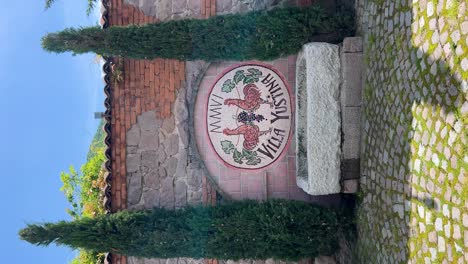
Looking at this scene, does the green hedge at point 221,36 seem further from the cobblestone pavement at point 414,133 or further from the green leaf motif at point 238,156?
the green leaf motif at point 238,156

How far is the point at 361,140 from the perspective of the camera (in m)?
6.96

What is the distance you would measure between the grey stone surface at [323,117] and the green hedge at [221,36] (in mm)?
379

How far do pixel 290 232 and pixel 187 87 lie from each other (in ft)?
9.74

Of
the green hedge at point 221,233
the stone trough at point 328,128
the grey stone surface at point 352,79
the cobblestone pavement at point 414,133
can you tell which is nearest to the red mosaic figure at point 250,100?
the stone trough at point 328,128

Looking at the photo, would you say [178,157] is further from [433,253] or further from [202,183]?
[433,253]

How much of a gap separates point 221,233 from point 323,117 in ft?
7.73

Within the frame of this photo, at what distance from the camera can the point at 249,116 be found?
7.84 meters

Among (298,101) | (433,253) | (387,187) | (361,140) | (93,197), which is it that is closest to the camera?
(433,253)

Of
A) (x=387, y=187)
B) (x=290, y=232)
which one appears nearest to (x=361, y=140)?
(x=387, y=187)

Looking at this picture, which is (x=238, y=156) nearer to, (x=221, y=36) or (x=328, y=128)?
(x=328, y=128)

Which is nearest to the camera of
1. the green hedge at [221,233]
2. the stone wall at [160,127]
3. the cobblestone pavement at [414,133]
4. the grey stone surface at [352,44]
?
the cobblestone pavement at [414,133]

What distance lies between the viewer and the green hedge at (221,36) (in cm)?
723

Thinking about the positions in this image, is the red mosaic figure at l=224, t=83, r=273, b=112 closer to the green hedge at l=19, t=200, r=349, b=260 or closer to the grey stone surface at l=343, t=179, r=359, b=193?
the green hedge at l=19, t=200, r=349, b=260

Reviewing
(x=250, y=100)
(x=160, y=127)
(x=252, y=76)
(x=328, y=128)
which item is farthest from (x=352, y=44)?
(x=160, y=127)
